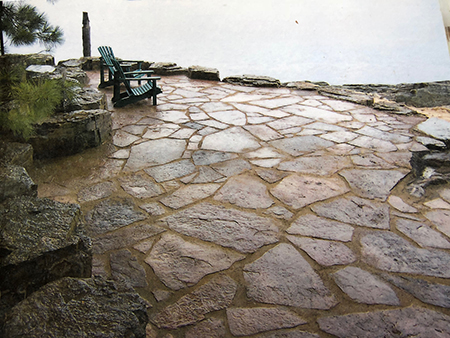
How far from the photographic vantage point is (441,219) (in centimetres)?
241

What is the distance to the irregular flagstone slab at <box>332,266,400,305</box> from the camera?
1.72m

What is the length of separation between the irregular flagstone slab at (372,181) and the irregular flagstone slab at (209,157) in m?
1.11

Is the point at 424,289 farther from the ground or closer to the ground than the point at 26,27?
closer to the ground

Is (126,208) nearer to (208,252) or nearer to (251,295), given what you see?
(208,252)

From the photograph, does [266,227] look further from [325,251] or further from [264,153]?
[264,153]

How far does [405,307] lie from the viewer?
1.67 m

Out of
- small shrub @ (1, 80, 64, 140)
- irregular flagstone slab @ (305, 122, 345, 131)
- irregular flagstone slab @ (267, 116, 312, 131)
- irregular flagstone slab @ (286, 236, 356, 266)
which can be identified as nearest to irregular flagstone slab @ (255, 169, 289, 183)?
irregular flagstone slab @ (286, 236, 356, 266)

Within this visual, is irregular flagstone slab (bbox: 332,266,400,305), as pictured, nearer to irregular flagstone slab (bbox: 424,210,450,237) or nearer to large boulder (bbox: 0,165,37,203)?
irregular flagstone slab (bbox: 424,210,450,237)

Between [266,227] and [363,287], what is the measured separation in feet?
2.32

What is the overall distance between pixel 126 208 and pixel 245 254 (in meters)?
0.99

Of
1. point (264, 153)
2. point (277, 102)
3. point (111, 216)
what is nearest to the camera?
point (111, 216)

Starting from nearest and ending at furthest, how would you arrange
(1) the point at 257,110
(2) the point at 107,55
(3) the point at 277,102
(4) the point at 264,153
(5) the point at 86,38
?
1. (4) the point at 264,153
2. (1) the point at 257,110
3. (2) the point at 107,55
4. (3) the point at 277,102
5. (5) the point at 86,38

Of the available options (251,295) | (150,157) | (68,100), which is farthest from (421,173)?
(68,100)

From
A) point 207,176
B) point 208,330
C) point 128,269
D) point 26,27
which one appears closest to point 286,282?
point 208,330
